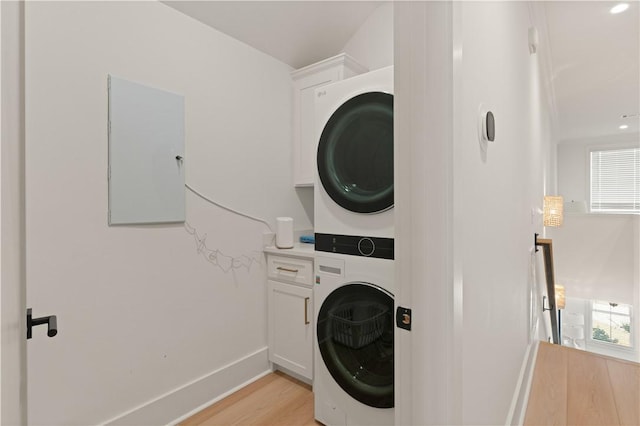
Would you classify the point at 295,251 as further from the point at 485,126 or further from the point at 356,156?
the point at 485,126

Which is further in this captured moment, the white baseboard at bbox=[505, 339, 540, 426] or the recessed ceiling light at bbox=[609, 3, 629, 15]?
the recessed ceiling light at bbox=[609, 3, 629, 15]

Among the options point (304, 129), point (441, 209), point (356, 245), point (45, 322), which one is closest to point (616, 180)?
point (304, 129)

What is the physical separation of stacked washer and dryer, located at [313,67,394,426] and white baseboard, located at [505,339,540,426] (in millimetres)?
596

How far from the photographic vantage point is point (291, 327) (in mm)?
2223

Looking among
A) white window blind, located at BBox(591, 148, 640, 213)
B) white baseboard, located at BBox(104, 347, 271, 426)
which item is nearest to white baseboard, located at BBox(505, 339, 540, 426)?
white baseboard, located at BBox(104, 347, 271, 426)

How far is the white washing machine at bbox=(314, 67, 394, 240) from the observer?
153 cm

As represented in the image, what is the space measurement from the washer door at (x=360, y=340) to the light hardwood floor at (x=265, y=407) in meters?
0.44

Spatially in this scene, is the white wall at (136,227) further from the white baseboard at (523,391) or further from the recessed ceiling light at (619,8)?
the recessed ceiling light at (619,8)

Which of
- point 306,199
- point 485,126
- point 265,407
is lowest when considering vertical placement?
point 265,407

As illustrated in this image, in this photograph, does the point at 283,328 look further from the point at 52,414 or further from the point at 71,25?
the point at 71,25

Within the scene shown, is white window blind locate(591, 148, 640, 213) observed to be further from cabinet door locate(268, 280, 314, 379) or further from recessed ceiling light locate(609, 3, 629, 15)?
cabinet door locate(268, 280, 314, 379)

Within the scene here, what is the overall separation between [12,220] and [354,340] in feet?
4.67

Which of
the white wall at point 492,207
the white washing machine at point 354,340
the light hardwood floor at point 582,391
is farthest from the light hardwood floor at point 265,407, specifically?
the light hardwood floor at point 582,391

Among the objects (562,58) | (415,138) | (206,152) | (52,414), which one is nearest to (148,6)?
(206,152)
